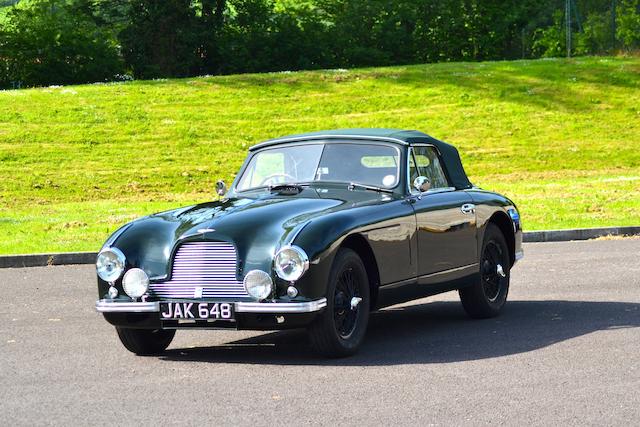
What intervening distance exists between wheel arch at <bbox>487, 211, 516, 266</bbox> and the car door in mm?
574

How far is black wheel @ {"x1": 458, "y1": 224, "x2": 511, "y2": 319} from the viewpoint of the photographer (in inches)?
417

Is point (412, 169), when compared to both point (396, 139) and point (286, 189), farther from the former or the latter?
point (286, 189)

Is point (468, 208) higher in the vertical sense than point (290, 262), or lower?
lower

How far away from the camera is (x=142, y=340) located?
910cm

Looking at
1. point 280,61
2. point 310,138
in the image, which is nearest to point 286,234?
point 310,138

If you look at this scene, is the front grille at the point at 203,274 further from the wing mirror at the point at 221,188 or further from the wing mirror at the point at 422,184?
the wing mirror at the point at 422,184

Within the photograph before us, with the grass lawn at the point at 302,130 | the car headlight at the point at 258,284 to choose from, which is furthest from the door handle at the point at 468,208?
the grass lawn at the point at 302,130

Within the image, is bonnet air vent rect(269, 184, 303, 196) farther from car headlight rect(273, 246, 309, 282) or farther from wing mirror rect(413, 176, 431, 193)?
car headlight rect(273, 246, 309, 282)

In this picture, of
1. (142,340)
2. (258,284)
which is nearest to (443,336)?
(258,284)

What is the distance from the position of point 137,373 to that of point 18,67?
134 ft

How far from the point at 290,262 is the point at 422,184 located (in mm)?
1848

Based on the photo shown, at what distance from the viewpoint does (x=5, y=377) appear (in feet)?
26.9

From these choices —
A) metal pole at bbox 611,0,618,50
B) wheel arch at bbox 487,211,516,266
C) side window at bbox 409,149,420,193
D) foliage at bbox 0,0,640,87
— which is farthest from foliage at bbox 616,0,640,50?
side window at bbox 409,149,420,193

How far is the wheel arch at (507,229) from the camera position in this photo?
36.4ft
